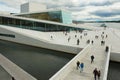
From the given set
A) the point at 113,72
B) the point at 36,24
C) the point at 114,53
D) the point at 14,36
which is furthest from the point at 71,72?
the point at 36,24

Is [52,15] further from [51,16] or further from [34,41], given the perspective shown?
[34,41]

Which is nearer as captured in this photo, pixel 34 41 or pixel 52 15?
pixel 34 41

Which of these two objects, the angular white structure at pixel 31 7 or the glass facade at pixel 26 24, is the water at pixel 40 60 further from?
the angular white structure at pixel 31 7

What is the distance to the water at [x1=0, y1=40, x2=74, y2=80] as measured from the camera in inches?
698

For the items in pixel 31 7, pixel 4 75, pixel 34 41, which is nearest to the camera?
pixel 4 75

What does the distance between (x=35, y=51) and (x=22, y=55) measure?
2.82 metres

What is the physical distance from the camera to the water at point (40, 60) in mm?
17734

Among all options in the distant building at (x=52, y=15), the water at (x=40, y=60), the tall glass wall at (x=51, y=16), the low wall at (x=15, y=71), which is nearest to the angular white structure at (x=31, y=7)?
the distant building at (x=52, y=15)

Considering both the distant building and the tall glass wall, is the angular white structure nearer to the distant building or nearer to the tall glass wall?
the distant building

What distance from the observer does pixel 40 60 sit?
22609 mm

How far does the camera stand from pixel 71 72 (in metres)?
15.4

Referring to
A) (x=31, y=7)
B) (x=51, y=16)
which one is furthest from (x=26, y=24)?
(x=31, y=7)

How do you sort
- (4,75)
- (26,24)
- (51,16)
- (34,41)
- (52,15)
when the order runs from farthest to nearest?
(51,16) < (52,15) < (26,24) < (34,41) < (4,75)

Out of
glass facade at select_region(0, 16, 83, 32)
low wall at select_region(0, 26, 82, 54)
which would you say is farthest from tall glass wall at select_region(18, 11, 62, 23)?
low wall at select_region(0, 26, 82, 54)
